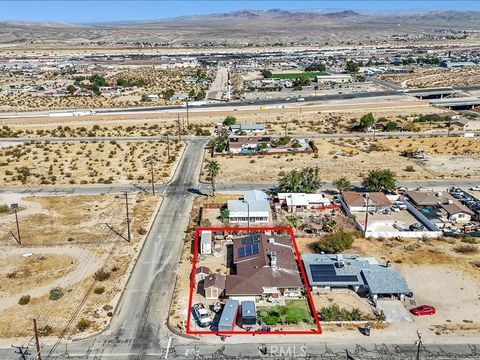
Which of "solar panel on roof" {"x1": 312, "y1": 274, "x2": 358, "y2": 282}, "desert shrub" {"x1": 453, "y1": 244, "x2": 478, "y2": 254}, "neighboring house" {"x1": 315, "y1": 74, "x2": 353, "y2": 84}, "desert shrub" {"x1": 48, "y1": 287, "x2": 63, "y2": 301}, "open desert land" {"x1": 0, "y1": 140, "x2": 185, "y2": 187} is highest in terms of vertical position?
"neighboring house" {"x1": 315, "y1": 74, "x2": 353, "y2": 84}

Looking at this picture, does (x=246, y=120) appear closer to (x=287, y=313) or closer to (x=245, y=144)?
(x=245, y=144)

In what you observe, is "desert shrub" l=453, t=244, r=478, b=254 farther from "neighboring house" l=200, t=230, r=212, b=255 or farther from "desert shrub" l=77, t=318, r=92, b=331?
"desert shrub" l=77, t=318, r=92, b=331

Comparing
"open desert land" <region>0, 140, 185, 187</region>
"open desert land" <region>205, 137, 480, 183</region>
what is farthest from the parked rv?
"open desert land" <region>0, 140, 185, 187</region>

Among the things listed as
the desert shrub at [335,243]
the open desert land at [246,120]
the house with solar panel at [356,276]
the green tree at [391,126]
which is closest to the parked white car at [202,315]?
the house with solar panel at [356,276]

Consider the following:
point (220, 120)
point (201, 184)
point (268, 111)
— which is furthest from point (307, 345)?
point (268, 111)

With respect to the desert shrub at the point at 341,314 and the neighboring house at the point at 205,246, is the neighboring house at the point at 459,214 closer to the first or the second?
the desert shrub at the point at 341,314
